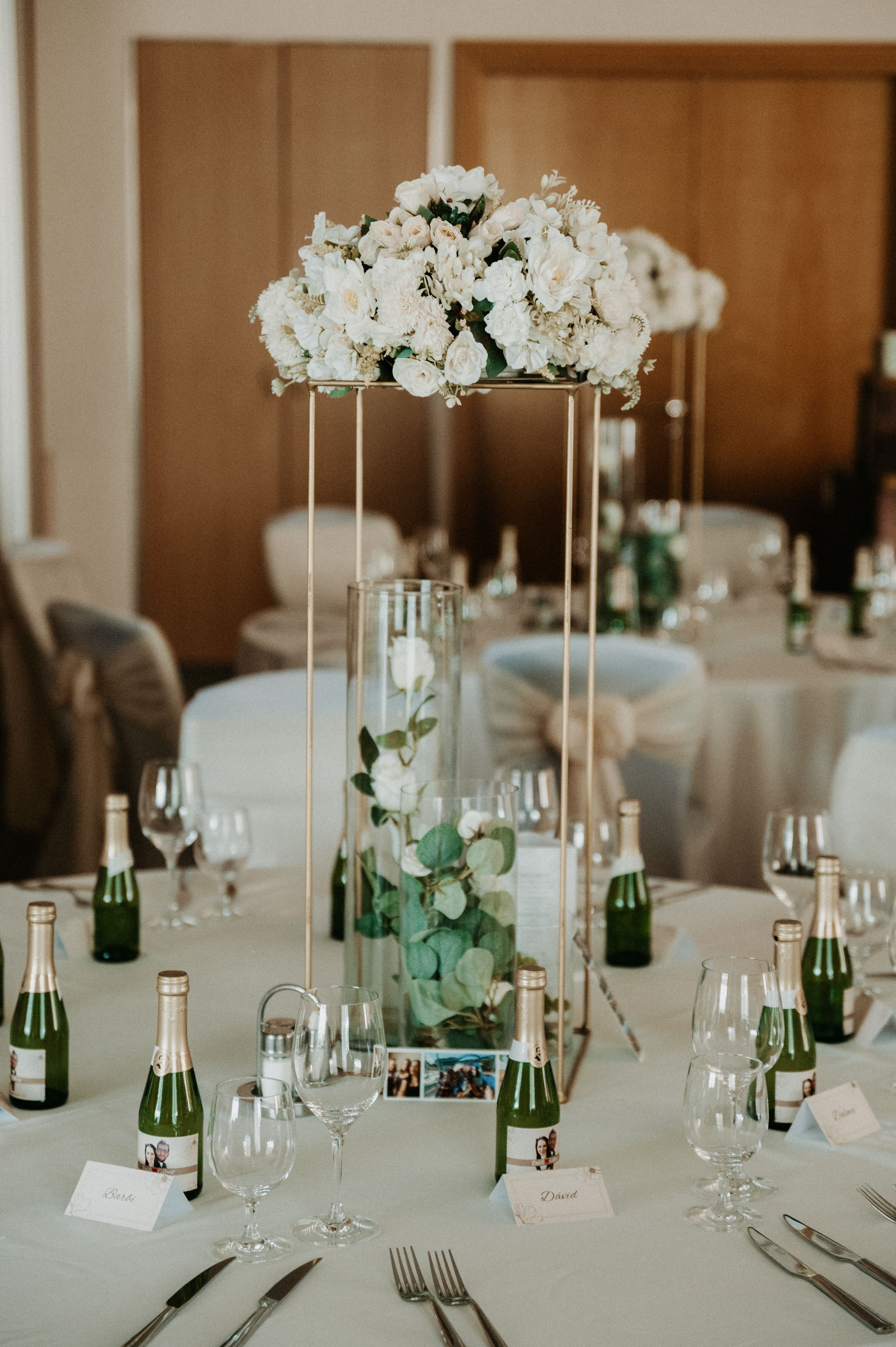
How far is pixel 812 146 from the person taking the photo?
7.00 meters

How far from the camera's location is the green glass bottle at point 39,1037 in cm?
141

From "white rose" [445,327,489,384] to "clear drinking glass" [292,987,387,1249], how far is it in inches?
20.9

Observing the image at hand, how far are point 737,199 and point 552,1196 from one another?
6.47 m

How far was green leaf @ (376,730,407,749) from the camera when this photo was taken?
144 centimetres

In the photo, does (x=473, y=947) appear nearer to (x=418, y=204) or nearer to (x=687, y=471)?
(x=418, y=204)

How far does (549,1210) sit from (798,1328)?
0.23 meters

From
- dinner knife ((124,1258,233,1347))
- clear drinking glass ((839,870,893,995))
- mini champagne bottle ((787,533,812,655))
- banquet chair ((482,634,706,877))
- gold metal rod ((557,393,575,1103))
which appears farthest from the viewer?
mini champagne bottle ((787,533,812,655))

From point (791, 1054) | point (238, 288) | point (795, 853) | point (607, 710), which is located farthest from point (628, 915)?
point (238, 288)

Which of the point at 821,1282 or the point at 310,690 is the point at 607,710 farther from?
the point at 821,1282

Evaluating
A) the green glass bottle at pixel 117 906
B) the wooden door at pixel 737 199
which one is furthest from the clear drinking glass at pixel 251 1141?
the wooden door at pixel 737 199

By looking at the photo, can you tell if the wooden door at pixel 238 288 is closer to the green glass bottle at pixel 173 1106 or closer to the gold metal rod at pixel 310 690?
the gold metal rod at pixel 310 690

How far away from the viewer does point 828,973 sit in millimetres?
1629

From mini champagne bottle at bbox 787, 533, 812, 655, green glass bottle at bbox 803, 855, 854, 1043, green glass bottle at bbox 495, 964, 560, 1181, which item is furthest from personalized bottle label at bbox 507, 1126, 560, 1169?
mini champagne bottle at bbox 787, 533, 812, 655

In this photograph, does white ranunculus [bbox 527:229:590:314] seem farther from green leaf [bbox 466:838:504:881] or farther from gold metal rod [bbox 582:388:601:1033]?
green leaf [bbox 466:838:504:881]
